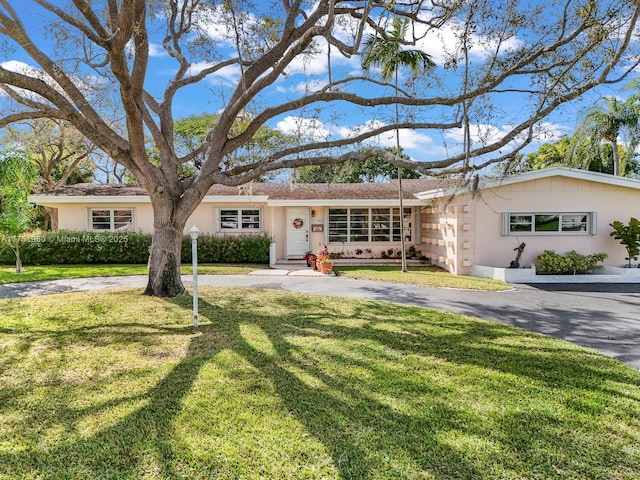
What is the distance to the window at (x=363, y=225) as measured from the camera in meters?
18.5

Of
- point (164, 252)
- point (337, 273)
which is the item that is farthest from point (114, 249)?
point (337, 273)

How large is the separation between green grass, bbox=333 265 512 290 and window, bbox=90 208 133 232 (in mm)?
10073

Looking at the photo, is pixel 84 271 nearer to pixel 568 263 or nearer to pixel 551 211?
pixel 568 263

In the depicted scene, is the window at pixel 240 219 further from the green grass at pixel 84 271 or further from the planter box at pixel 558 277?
the planter box at pixel 558 277

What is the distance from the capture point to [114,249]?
16844 millimetres

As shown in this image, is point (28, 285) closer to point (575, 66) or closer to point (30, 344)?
point (30, 344)

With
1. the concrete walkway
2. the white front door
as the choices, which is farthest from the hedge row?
the concrete walkway

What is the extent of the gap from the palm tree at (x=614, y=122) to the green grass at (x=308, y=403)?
61.7 feet

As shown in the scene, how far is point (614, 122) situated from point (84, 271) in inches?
992

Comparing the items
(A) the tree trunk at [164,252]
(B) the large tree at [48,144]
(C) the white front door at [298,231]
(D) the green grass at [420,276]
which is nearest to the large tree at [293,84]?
(A) the tree trunk at [164,252]

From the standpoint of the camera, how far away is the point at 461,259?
45.7 feet

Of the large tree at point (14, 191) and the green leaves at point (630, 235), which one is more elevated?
the large tree at point (14, 191)

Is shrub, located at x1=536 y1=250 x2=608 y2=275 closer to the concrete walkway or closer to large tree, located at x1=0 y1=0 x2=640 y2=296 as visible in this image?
the concrete walkway

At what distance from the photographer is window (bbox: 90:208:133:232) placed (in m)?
18.3
